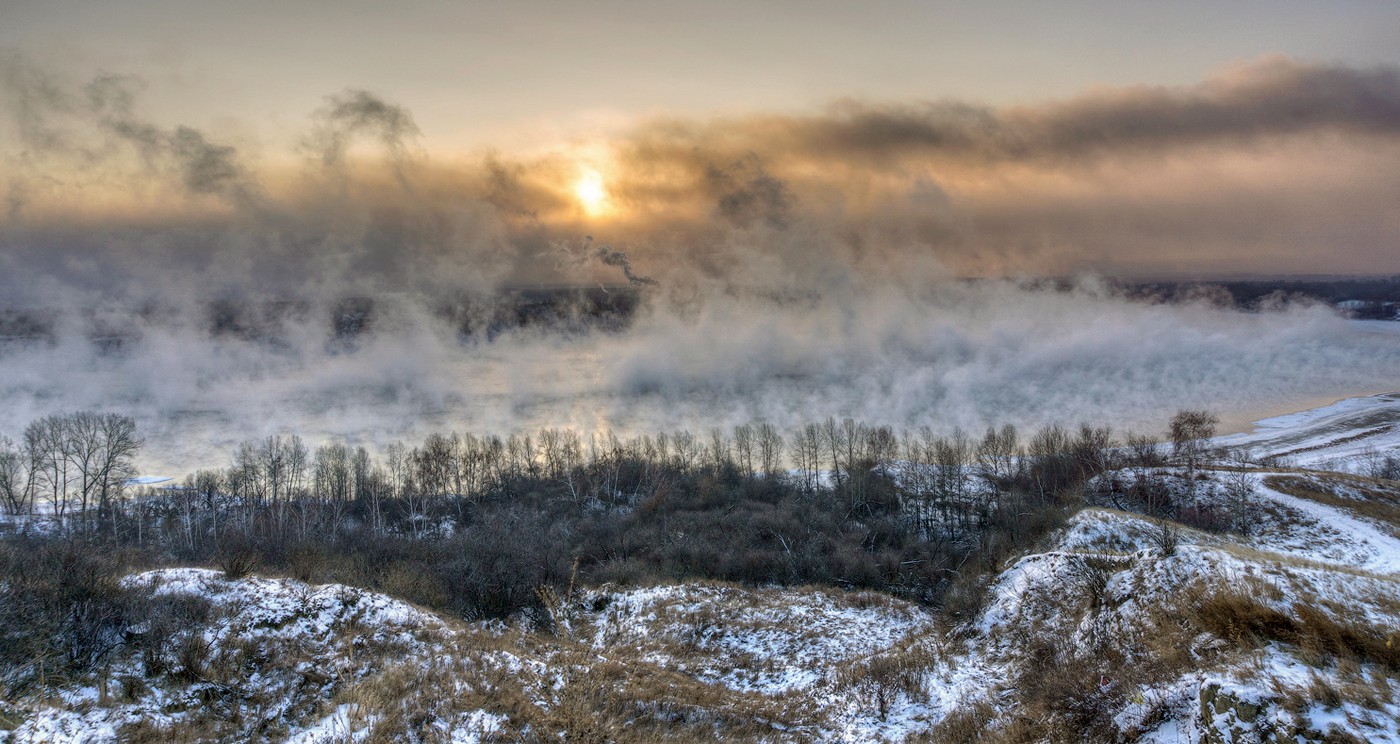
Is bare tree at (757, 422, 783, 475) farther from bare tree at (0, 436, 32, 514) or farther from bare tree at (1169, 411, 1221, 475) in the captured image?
bare tree at (0, 436, 32, 514)

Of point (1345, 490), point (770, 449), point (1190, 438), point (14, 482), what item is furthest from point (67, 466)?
point (1190, 438)

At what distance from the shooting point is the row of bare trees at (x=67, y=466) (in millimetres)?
53438

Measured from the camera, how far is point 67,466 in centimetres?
5600

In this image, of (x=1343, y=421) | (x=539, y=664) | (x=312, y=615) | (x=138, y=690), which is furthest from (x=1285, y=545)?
(x=1343, y=421)

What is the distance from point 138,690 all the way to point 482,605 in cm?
1643

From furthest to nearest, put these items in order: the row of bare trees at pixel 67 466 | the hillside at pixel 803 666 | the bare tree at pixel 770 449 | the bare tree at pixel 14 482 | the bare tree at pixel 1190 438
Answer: the bare tree at pixel 770 449 < the bare tree at pixel 1190 438 < the row of bare trees at pixel 67 466 < the bare tree at pixel 14 482 < the hillside at pixel 803 666

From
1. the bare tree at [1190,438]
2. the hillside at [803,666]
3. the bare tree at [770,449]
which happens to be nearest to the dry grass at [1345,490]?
the hillside at [803,666]

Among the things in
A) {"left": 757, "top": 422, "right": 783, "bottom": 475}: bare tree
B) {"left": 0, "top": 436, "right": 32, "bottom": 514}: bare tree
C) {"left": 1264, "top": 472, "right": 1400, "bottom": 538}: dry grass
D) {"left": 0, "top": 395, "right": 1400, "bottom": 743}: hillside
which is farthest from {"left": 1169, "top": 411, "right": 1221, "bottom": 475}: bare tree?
{"left": 0, "top": 436, "right": 32, "bottom": 514}: bare tree

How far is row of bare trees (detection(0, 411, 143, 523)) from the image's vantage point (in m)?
53.4

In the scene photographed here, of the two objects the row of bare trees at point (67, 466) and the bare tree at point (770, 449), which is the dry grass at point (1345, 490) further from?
the row of bare trees at point (67, 466)

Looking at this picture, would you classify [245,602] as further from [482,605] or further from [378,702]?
[482,605]

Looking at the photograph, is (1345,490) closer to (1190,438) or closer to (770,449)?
(1190,438)

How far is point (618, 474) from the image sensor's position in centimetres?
7319

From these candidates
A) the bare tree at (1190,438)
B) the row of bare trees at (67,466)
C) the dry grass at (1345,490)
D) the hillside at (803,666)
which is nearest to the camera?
the hillside at (803,666)
